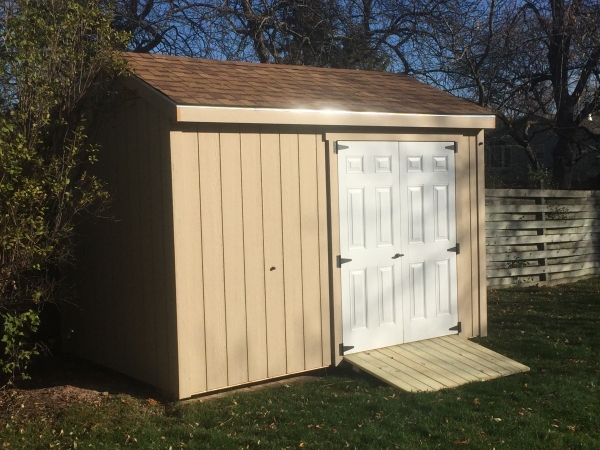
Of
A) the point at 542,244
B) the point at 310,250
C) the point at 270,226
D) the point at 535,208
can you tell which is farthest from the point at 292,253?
the point at 542,244

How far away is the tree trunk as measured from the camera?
697 inches

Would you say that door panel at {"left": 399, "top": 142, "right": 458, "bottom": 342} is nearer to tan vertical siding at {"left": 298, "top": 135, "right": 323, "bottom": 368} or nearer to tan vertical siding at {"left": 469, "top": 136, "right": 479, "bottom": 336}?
tan vertical siding at {"left": 469, "top": 136, "right": 479, "bottom": 336}

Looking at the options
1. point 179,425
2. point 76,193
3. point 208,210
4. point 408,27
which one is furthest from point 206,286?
point 408,27

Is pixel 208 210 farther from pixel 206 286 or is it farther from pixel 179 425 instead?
pixel 179 425

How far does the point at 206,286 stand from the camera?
20.7 feet

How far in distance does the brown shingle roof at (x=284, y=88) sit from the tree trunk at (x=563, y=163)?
9.97m

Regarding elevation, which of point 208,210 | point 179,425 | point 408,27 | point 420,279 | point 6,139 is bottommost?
point 179,425

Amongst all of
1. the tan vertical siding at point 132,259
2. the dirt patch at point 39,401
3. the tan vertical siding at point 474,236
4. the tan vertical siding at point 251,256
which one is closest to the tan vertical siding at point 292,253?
the tan vertical siding at point 251,256

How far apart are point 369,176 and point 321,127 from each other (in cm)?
72

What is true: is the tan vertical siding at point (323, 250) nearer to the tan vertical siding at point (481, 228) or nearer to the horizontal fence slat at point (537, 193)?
the tan vertical siding at point (481, 228)

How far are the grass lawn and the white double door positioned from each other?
27.5 inches

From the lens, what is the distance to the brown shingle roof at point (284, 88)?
21.4 ft

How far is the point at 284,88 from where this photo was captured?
24.0ft

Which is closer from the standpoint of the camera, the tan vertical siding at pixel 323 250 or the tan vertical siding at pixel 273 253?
the tan vertical siding at pixel 273 253
